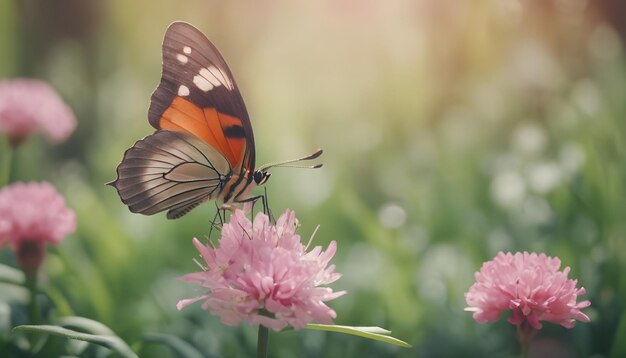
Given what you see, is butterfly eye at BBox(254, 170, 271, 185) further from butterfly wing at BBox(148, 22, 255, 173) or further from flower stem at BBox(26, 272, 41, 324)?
flower stem at BBox(26, 272, 41, 324)

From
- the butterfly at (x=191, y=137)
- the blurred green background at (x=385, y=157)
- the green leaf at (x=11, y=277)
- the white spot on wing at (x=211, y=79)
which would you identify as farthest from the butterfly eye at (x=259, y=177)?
the green leaf at (x=11, y=277)

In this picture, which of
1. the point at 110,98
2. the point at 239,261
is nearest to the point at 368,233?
the point at 239,261

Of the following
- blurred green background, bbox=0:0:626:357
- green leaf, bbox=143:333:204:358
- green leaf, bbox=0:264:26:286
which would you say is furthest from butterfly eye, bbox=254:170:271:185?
green leaf, bbox=0:264:26:286

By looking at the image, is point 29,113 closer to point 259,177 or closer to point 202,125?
point 202,125

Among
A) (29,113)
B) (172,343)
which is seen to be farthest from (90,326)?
(29,113)

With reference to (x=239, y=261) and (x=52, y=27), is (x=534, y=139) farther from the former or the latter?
(x=52, y=27)

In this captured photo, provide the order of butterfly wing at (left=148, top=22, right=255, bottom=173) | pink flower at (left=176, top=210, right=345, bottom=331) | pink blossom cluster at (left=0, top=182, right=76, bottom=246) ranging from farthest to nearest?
pink blossom cluster at (left=0, top=182, right=76, bottom=246) < butterfly wing at (left=148, top=22, right=255, bottom=173) < pink flower at (left=176, top=210, right=345, bottom=331)
